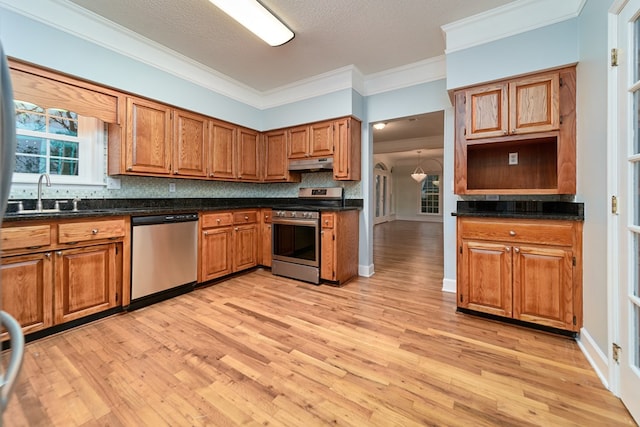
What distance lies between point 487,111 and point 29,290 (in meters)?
3.94

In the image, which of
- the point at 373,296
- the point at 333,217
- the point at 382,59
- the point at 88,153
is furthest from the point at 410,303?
the point at 88,153

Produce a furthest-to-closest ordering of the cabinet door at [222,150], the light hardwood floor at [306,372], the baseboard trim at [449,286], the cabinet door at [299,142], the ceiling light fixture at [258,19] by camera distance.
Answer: the cabinet door at [299,142] → the cabinet door at [222,150] → the baseboard trim at [449,286] → the ceiling light fixture at [258,19] → the light hardwood floor at [306,372]

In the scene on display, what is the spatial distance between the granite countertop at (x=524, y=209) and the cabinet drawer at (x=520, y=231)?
0.06 m

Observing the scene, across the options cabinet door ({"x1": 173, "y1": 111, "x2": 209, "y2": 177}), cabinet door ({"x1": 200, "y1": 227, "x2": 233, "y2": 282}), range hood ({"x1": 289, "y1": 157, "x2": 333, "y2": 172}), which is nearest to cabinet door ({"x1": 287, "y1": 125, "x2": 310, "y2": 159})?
range hood ({"x1": 289, "y1": 157, "x2": 333, "y2": 172})

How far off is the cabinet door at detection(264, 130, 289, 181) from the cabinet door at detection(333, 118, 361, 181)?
2.81 ft

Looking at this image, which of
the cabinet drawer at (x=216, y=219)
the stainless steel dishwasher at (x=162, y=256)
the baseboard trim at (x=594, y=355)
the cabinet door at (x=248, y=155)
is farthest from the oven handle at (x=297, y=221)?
the baseboard trim at (x=594, y=355)

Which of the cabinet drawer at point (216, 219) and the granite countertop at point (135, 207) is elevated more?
the granite countertop at point (135, 207)

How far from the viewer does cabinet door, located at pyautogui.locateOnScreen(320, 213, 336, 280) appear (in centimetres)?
334

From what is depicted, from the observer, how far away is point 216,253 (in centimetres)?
341

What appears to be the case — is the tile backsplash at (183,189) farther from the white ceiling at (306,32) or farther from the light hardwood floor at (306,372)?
the white ceiling at (306,32)

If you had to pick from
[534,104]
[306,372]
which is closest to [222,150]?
[306,372]

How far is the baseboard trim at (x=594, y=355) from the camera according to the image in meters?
1.66

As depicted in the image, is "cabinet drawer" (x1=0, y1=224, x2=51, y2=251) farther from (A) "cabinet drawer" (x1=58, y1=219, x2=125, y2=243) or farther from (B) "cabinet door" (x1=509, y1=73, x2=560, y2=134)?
(B) "cabinet door" (x1=509, y1=73, x2=560, y2=134)

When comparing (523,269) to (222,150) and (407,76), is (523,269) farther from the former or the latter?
(222,150)
